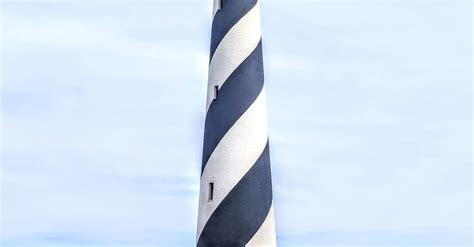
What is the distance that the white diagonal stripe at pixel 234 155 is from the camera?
50.6 ft

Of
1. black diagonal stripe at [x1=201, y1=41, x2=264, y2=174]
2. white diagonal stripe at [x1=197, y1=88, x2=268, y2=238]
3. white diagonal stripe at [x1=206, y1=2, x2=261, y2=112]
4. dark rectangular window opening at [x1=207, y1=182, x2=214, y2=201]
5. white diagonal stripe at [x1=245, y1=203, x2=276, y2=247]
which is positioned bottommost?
white diagonal stripe at [x1=245, y1=203, x2=276, y2=247]

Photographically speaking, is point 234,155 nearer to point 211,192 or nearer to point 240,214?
point 211,192

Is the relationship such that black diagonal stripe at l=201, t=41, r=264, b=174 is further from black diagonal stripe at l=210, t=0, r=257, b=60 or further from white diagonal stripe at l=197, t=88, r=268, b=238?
black diagonal stripe at l=210, t=0, r=257, b=60

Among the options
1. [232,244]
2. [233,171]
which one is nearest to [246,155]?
[233,171]

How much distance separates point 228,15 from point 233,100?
1298mm

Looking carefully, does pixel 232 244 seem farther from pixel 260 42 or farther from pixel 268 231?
pixel 260 42

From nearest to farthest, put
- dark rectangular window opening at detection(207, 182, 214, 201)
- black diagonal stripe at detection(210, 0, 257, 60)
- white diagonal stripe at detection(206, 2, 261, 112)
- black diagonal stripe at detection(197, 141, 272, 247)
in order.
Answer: black diagonal stripe at detection(197, 141, 272, 247), dark rectangular window opening at detection(207, 182, 214, 201), white diagonal stripe at detection(206, 2, 261, 112), black diagonal stripe at detection(210, 0, 257, 60)

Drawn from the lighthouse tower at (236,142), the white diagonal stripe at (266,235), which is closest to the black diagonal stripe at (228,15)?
the lighthouse tower at (236,142)

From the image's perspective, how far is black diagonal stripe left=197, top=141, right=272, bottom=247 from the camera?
15.4 meters

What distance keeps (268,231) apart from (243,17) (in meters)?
3.13

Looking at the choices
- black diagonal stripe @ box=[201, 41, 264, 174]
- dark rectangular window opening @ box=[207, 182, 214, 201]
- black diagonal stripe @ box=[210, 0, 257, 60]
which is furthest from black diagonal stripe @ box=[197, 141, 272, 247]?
black diagonal stripe @ box=[210, 0, 257, 60]

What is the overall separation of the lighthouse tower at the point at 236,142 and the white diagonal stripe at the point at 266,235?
0.6 inches

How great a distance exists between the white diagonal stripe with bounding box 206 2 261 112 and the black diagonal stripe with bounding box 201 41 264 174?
0.09m

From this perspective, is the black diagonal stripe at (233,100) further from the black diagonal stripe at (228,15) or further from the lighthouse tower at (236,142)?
the black diagonal stripe at (228,15)
